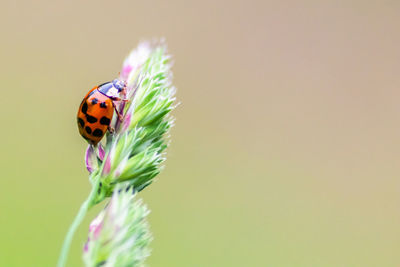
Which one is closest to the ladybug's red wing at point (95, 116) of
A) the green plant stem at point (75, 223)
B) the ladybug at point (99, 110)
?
the ladybug at point (99, 110)

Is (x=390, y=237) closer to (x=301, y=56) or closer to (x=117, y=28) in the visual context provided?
(x=301, y=56)

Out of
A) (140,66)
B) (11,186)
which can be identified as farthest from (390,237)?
(140,66)

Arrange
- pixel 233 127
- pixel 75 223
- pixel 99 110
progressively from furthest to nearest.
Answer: pixel 233 127 < pixel 99 110 < pixel 75 223

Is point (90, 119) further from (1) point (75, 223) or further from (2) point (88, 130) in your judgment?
(1) point (75, 223)

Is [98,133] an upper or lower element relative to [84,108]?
lower

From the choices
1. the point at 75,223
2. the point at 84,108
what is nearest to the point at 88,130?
the point at 84,108

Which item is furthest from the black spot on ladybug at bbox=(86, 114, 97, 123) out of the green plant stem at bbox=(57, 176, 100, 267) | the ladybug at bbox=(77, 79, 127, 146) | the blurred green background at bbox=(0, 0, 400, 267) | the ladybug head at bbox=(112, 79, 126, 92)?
the blurred green background at bbox=(0, 0, 400, 267)

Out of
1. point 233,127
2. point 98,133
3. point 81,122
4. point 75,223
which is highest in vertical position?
point 233,127

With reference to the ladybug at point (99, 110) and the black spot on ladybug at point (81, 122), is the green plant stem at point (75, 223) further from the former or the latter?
the black spot on ladybug at point (81, 122)
